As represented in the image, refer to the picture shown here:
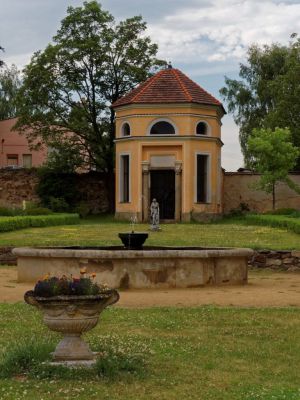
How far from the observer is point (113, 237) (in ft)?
80.1

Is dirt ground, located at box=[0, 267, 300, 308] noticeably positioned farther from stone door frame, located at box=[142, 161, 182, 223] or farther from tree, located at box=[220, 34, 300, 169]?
tree, located at box=[220, 34, 300, 169]

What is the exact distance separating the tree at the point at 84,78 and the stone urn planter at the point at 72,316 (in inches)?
1337

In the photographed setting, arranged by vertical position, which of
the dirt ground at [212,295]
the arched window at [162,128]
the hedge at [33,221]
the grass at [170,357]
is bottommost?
the dirt ground at [212,295]

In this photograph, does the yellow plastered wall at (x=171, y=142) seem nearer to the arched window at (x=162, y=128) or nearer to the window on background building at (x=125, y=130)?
the arched window at (x=162, y=128)

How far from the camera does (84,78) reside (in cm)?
4212

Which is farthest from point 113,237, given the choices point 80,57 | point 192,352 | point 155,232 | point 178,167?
point 80,57

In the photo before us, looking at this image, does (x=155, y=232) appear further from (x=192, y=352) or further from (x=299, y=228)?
(x=192, y=352)

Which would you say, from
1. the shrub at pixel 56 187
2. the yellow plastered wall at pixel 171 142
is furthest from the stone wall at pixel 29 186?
the yellow plastered wall at pixel 171 142

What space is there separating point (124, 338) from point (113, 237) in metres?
15.0

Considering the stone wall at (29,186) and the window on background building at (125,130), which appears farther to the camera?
the stone wall at (29,186)

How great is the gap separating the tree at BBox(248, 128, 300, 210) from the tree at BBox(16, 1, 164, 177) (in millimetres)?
8009

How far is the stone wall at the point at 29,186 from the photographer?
43.8m

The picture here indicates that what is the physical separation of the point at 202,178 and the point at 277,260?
1894cm

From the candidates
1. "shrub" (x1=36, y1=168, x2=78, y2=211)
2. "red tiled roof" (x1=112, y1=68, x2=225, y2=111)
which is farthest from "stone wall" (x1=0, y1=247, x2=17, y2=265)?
"shrub" (x1=36, y1=168, x2=78, y2=211)
